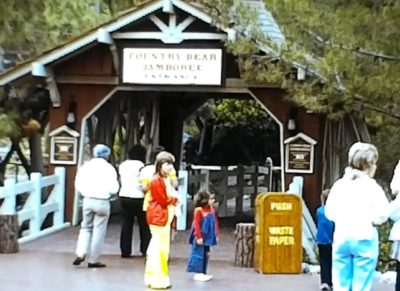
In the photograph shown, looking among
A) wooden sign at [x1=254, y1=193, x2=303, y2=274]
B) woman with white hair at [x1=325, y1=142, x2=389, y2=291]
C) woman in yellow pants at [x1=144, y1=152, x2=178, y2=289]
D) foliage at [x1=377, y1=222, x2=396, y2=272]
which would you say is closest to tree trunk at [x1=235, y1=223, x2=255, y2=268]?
wooden sign at [x1=254, y1=193, x2=303, y2=274]

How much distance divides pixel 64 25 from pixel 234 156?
20.6 feet

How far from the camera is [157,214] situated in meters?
12.0

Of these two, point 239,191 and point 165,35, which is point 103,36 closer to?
point 165,35

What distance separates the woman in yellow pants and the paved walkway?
0.20 meters

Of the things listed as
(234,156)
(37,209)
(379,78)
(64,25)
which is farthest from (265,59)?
(234,156)

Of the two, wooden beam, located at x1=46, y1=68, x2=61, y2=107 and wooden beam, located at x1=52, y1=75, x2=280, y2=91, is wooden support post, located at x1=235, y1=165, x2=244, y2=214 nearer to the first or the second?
wooden beam, located at x1=52, y1=75, x2=280, y2=91

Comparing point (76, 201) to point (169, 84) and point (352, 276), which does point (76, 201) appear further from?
point (352, 276)

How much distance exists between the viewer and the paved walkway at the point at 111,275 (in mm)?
12156

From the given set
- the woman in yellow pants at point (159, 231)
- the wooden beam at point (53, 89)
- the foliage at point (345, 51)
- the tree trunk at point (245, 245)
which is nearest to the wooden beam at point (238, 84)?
the wooden beam at point (53, 89)

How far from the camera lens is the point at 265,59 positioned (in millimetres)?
14820

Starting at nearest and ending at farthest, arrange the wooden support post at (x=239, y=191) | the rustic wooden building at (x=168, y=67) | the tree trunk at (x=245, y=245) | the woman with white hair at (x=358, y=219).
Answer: the woman with white hair at (x=358, y=219) < the tree trunk at (x=245, y=245) < the rustic wooden building at (x=168, y=67) < the wooden support post at (x=239, y=191)

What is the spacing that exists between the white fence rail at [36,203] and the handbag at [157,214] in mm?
4345

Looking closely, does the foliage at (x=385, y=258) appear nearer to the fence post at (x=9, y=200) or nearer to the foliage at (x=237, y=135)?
the fence post at (x=9, y=200)

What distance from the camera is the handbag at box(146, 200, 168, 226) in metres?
11.9
